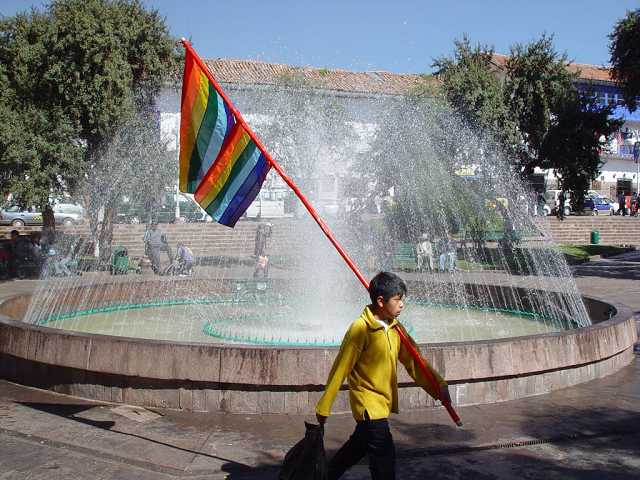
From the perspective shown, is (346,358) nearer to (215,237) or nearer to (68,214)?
(215,237)

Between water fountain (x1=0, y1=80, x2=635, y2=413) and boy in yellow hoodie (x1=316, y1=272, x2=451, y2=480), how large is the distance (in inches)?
79.8

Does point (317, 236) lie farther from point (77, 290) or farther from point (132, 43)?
point (132, 43)

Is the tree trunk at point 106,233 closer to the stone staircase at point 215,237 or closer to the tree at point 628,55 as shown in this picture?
the stone staircase at point 215,237

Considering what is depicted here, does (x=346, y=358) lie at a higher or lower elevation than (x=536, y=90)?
lower

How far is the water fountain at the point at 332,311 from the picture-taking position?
6137 mm

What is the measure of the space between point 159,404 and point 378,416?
3.01 m

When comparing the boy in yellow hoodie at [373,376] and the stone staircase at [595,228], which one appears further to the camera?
the stone staircase at [595,228]

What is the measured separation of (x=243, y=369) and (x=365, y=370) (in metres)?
2.32

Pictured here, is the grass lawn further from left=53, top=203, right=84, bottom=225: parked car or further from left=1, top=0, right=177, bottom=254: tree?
left=53, top=203, right=84, bottom=225: parked car

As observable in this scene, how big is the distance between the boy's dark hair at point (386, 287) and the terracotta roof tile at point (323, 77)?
29918mm

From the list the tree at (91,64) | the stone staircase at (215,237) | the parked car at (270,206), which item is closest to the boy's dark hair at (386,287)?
the tree at (91,64)

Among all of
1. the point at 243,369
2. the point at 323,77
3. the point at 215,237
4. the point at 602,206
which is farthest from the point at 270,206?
the point at 243,369

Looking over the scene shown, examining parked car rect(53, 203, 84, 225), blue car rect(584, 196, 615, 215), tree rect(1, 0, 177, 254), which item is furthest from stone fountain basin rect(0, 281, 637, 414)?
blue car rect(584, 196, 615, 215)

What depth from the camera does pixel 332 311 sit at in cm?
1096
